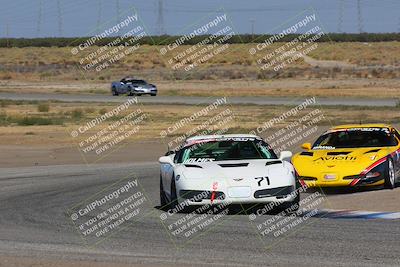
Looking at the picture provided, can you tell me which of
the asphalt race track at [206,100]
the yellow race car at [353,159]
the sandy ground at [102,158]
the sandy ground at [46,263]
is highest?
the sandy ground at [46,263]

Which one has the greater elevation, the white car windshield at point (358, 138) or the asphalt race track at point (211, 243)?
the asphalt race track at point (211, 243)

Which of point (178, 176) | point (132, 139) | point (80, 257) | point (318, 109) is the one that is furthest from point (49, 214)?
point (318, 109)

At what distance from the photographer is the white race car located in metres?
14.2

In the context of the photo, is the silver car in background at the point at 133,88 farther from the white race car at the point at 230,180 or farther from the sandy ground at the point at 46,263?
the sandy ground at the point at 46,263

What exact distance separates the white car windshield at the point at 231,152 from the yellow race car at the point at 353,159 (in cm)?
236

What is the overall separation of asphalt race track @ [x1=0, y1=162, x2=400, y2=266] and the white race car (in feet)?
1.14

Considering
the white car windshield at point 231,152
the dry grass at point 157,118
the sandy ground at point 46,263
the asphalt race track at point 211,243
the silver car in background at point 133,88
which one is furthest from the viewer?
the silver car in background at point 133,88

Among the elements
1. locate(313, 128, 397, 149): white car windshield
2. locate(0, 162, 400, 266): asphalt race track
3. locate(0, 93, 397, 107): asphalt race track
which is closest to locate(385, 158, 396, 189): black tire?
locate(313, 128, 397, 149): white car windshield

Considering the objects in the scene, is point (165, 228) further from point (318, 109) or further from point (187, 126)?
point (318, 109)

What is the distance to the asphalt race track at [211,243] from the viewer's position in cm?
1040

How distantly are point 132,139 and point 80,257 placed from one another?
76.7 ft

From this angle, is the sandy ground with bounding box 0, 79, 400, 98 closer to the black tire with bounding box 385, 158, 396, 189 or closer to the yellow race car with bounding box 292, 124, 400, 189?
the yellow race car with bounding box 292, 124, 400, 189

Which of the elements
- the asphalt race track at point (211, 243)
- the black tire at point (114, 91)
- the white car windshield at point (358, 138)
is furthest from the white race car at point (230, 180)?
the black tire at point (114, 91)

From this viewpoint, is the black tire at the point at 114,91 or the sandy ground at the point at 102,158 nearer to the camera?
the sandy ground at the point at 102,158
